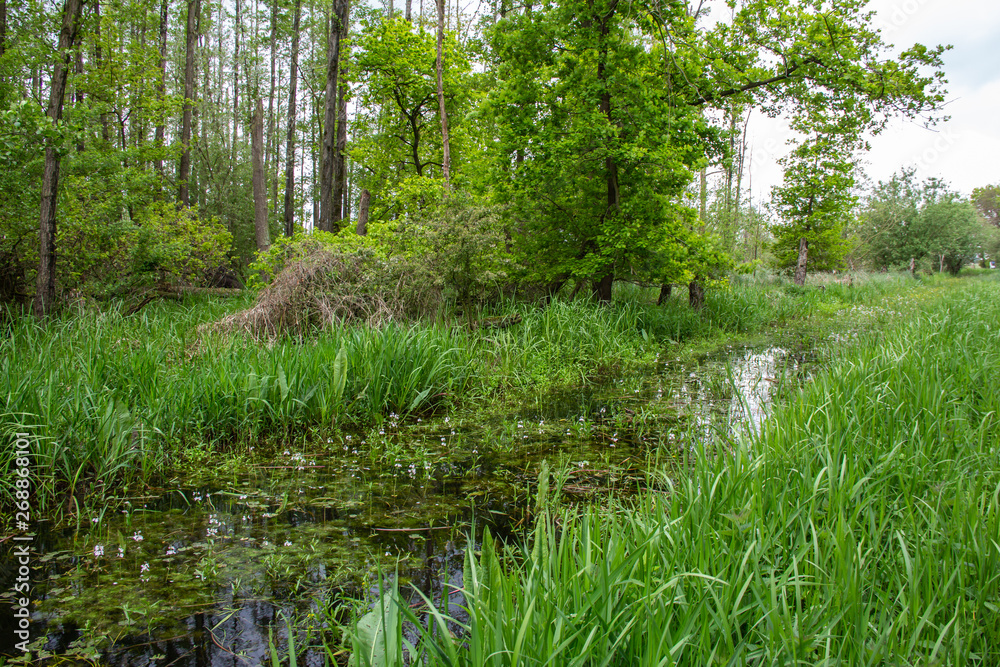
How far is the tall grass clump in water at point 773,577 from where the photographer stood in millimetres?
1501

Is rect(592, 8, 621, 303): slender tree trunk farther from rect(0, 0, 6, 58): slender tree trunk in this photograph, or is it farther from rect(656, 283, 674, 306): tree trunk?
rect(0, 0, 6, 58): slender tree trunk

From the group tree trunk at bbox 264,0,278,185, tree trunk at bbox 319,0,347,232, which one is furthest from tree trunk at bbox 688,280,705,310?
tree trunk at bbox 264,0,278,185

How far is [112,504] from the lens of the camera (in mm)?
3375

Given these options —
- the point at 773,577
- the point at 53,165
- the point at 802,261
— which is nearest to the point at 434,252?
the point at 53,165

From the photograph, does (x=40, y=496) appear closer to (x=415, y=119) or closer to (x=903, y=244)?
(x=415, y=119)

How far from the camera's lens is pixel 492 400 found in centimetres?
603

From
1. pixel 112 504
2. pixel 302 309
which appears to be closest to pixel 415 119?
pixel 302 309

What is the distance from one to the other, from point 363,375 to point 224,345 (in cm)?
167

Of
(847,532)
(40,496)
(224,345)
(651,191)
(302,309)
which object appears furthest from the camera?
(651,191)

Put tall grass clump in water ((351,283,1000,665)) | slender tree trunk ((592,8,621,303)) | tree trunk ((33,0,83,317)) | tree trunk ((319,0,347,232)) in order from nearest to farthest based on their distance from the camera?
tall grass clump in water ((351,283,1000,665)) < tree trunk ((33,0,83,317)) < slender tree trunk ((592,8,621,303)) < tree trunk ((319,0,347,232))

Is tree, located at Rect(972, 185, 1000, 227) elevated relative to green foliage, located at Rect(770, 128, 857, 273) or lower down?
elevated

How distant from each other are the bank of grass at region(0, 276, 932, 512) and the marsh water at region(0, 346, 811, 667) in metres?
0.34
